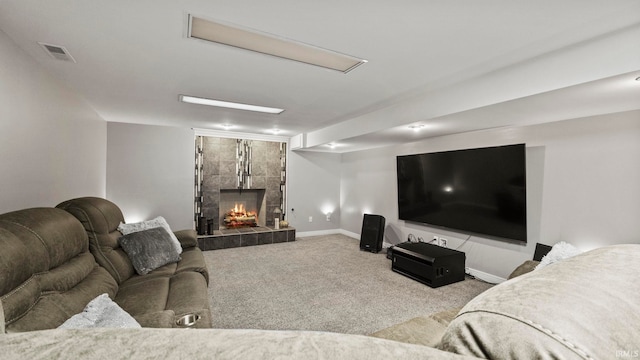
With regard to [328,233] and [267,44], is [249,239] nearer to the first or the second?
[328,233]

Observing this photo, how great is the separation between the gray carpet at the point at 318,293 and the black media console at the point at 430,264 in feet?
0.36

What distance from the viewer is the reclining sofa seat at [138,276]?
197 centimetres

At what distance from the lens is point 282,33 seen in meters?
1.91

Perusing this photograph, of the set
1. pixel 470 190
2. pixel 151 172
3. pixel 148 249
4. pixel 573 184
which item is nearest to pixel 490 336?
pixel 148 249

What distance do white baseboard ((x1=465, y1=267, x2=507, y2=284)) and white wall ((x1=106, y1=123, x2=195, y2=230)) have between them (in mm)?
4937

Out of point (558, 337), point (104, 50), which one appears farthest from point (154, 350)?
point (104, 50)

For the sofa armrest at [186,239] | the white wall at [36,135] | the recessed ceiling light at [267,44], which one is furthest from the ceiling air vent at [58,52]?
the sofa armrest at [186,239]

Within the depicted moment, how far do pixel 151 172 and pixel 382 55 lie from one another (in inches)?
187

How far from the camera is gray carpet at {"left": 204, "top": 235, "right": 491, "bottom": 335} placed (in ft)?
9.09

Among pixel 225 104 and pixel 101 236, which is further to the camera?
pixel 225 104

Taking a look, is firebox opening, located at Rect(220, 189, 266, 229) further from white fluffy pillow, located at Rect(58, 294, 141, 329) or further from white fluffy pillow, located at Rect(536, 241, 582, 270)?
white fluffy pillow, located at Rect(536, 241, 582, 270)

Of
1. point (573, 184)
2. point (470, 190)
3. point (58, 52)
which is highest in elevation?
point (58, 52)

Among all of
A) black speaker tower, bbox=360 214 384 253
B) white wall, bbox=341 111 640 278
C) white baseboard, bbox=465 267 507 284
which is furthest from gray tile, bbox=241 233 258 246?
white baseboard, bbox=465 267 507 284

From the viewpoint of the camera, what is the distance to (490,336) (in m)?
0.39
